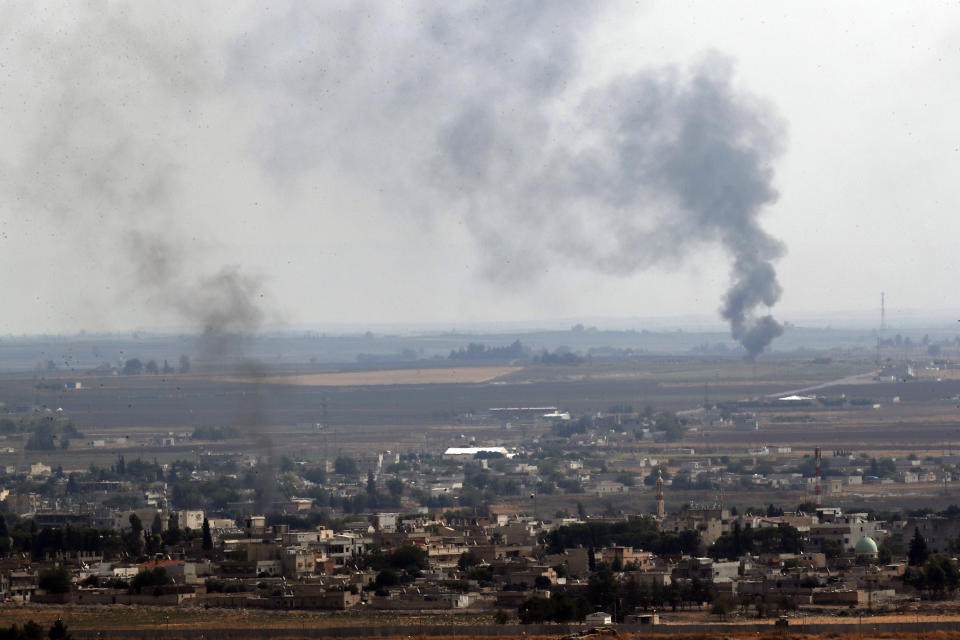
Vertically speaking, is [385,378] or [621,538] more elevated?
[385,378]

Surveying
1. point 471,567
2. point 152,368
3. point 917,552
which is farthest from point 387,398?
point 917,552

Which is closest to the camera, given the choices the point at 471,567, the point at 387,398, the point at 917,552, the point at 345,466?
the point at 917,552

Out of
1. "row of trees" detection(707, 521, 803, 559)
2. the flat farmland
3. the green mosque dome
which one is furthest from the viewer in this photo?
the flat farmland

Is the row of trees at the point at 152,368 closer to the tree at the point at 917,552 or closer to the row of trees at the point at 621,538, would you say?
the row of trees at the point at 621,538

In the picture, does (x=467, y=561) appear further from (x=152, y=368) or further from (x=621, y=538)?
(x=152, y=368)

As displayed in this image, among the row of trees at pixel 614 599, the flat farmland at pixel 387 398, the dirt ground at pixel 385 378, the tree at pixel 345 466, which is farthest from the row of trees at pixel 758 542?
the dirt ground at pixel 385 378

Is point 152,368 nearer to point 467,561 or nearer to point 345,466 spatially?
point 345,466

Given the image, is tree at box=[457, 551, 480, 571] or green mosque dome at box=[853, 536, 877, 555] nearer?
tree at box=[457, 551, 480, 571]

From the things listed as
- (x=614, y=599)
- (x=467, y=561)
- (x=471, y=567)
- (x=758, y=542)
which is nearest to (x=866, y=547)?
(x=758, y=542)

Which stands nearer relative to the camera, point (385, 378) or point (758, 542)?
point (758, 542)

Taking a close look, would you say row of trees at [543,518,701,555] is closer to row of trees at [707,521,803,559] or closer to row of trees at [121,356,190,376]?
row of trees at [707,521,803,559]

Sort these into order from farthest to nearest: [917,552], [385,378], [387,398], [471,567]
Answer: [385,378], [387,398], [471,567], [917,552]

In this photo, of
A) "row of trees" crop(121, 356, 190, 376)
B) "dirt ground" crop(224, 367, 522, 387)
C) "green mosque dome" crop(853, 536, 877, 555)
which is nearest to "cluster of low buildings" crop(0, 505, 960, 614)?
"green mosque dome" crop(853, 536, 877, 555)

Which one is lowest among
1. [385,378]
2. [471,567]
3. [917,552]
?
[471,567]
